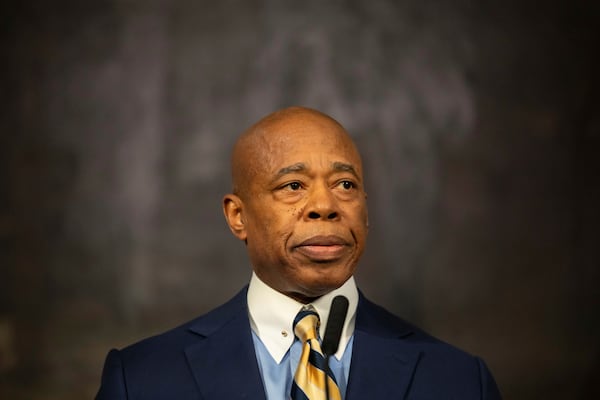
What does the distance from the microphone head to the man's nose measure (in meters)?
0.22

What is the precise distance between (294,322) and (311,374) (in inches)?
6.2

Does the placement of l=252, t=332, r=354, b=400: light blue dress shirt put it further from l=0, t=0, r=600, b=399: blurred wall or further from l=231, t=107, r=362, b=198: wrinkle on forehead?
l=0, t=0, r=600, b=399: blurred wall

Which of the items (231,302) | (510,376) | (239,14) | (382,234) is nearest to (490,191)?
(382,234)

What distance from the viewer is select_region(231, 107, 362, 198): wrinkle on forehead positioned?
2.19 meters

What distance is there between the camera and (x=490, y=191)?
3463 mm

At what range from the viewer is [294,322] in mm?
2137

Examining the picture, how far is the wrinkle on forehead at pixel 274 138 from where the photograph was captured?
7.20 feet

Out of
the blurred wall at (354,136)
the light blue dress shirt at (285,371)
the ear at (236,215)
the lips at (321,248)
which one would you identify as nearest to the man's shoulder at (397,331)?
the light blue dress shirt at (285,371)

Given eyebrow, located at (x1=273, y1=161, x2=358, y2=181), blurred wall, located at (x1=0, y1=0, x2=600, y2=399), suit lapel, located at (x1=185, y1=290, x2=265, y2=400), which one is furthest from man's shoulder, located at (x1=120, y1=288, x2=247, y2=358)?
blurred wall, located at (x1=0, y1=0, x2=600, y2=399)

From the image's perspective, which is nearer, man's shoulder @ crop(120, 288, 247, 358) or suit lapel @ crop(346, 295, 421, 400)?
suit lapel @ crop(346, 295, 421, 400)

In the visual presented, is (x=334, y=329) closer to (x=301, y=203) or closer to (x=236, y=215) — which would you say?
(x=301, y=203)

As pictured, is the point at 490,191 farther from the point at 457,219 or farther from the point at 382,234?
the point at 382,234

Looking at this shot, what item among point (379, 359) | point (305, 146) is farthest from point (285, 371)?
point (305, 146)

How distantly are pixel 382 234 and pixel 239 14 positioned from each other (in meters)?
0.92
